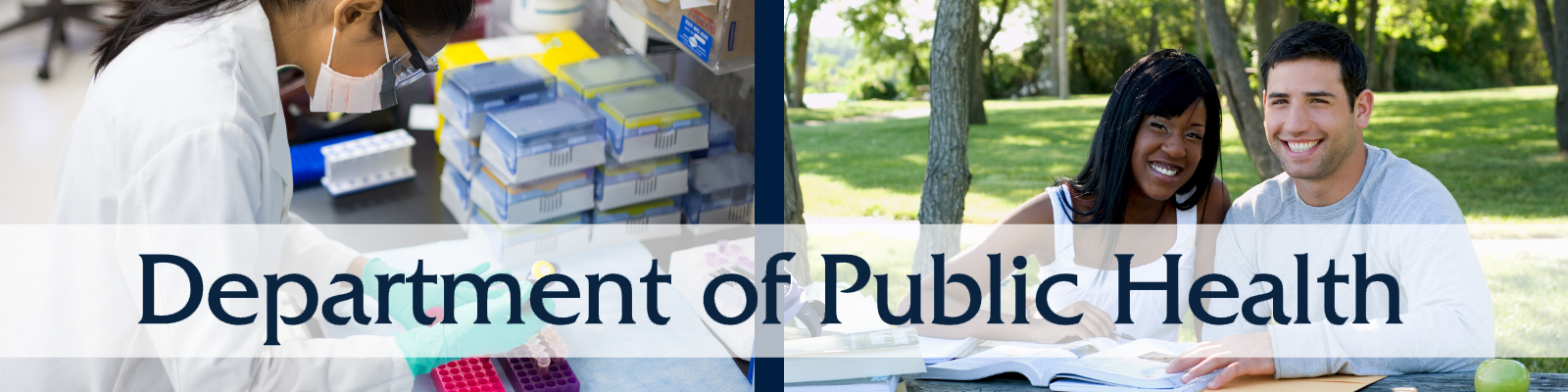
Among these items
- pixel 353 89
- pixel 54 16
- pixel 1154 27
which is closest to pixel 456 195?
pixel 353 89

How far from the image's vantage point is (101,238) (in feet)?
3.92

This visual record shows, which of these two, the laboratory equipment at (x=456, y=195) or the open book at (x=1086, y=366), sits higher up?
the laboratory equipment at (x=456, y=195)

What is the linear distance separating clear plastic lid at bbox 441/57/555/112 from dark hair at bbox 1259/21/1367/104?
1569mm

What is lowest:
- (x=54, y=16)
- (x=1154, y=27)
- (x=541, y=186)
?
(x=1154, y=27)

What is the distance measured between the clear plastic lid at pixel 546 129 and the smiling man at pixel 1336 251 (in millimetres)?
1318

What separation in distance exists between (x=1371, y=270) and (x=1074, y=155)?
267 inches

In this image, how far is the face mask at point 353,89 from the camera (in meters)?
1.49

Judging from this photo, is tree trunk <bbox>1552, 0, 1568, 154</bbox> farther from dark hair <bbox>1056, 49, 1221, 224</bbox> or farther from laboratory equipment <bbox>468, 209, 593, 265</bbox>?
laboratory equipment <bbox>468, 209, 593, 265</bbox>

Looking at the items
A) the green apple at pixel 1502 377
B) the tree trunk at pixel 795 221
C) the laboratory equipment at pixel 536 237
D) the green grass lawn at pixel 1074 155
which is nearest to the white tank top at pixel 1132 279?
the green apple at pixel 1502 377

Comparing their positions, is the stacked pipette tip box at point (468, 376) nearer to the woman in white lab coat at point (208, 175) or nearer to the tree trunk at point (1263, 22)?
the woman in white lab coat at point (208, 175)

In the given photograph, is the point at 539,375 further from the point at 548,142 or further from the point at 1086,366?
the point at 1086,366

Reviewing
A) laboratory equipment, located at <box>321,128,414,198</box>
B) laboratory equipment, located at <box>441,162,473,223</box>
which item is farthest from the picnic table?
laboratory equipment, located at <box>321,128,414,198</box>

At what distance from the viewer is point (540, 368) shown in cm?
163

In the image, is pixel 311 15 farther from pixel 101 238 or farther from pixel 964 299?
pixel 964 299
